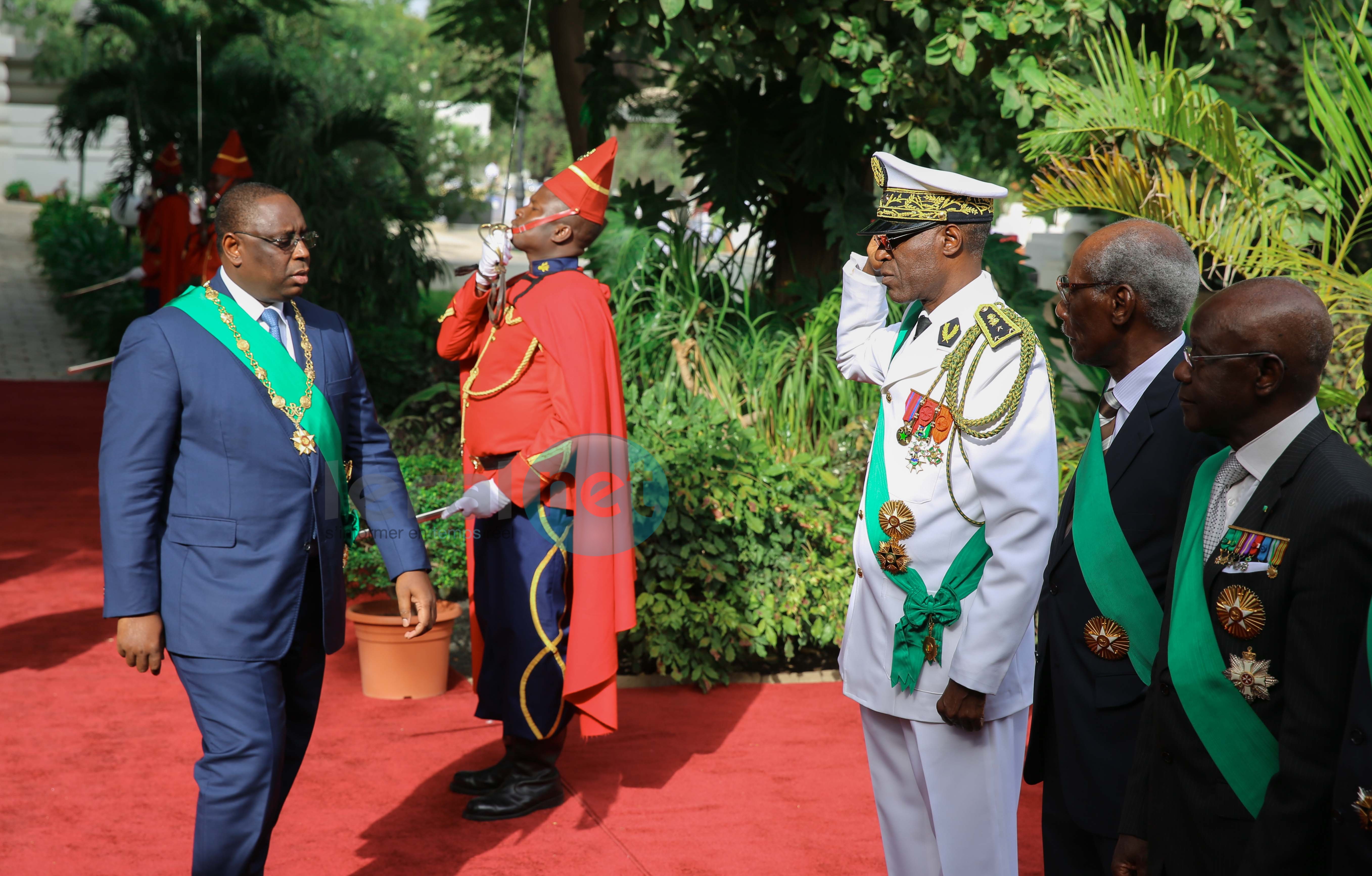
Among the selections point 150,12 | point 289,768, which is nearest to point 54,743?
point 289,768

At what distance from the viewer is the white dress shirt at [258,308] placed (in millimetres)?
3215

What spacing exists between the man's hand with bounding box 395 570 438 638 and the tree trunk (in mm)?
6724

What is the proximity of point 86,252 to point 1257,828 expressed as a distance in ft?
69.7

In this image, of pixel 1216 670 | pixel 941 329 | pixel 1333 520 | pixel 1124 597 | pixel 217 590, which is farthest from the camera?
pixel 217 590

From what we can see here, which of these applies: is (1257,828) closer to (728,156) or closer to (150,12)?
(728,156)

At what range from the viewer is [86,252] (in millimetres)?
19906

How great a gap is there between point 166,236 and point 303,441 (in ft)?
36.9

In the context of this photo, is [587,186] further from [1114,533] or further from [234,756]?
[1114,533]

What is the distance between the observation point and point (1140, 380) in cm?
260

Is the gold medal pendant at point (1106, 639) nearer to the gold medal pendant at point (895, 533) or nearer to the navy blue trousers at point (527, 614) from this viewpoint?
the gold medal pendant at point (895, 533)

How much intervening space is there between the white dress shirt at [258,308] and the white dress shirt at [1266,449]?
7.65 feet

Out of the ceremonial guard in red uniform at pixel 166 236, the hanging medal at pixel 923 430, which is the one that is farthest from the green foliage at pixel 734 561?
the ceremonial guard in red uniform at pixel 166 236

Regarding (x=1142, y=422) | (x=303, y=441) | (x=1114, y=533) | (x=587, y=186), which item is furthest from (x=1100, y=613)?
(x=587, y=186)

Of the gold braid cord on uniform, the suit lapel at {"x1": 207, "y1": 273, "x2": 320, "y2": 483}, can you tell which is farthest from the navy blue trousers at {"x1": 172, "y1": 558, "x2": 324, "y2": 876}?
the gold braid cord on uniform
